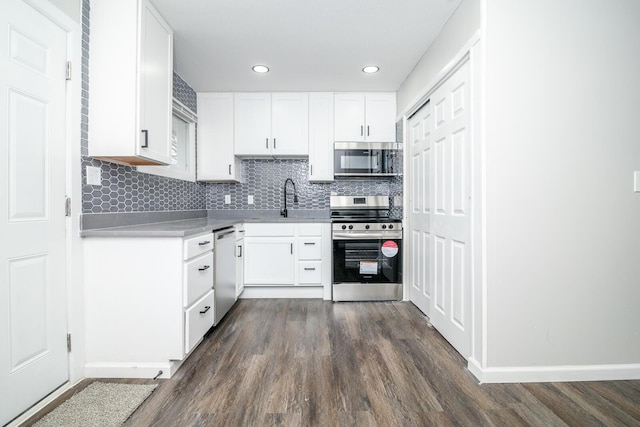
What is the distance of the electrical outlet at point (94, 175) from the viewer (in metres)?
1.81

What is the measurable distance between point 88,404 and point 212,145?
2658 mm

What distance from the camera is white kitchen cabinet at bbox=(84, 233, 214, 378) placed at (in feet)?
5.70

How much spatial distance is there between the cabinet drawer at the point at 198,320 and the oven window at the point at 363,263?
1.36m

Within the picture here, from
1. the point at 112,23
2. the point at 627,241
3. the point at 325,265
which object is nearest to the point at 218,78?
the point at 112,23

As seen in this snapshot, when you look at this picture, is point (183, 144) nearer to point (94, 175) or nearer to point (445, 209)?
point (94, 175)

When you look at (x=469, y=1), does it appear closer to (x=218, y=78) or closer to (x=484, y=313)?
(x=484, y=313)

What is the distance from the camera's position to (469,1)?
1816 millimetres

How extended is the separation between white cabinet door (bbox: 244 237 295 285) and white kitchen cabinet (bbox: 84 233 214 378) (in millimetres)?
1442

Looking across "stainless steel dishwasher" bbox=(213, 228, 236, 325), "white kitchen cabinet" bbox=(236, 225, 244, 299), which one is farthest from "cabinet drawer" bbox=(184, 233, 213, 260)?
"white kitchen cabinet" bbox=(236, 225, 244, 299)

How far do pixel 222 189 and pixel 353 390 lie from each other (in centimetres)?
286

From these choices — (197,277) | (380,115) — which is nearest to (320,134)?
(380,115)

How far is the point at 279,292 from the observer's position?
3285 mm

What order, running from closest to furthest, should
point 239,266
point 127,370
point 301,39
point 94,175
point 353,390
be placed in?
point 353,390 < point 127,370 < point 94,175 < point 301,39 < point 239,266

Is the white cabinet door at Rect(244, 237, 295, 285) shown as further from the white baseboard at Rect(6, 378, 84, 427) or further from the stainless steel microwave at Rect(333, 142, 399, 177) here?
the white baseboard at Rect(6, 378, 84, 427)
